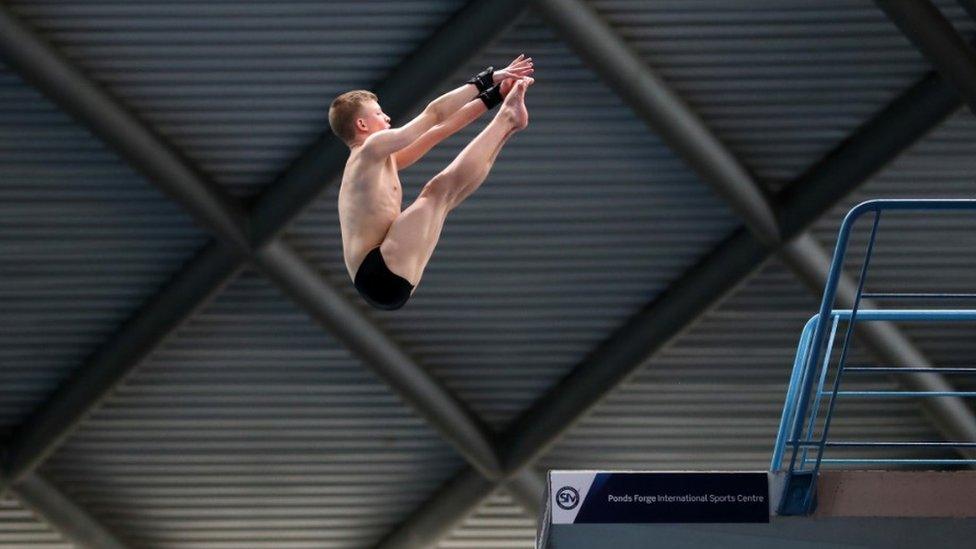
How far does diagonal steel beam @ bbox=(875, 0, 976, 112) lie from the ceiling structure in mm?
26

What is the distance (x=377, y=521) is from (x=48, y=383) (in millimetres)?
4255

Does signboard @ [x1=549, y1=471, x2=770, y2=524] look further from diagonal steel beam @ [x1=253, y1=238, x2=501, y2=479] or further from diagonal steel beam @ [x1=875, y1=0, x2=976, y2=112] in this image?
diagonal steel beam @ [x1=253, y1=238, x2=501, y2=479]

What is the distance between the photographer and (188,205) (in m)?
15.3

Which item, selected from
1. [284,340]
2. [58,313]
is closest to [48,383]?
[58,313]

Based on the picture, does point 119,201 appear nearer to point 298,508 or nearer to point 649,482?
point 298,508

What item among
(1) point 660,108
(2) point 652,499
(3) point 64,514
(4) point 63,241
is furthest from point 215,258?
(2) point 652,499

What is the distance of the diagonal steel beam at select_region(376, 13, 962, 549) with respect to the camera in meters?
14.9

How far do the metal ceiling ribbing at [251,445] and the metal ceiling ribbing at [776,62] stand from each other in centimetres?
489

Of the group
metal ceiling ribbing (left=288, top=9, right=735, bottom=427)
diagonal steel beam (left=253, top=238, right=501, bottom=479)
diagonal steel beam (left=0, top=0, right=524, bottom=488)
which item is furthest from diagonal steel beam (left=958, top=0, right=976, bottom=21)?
diagonal steel beam (left=253, top=238, right=501, bottom=479)

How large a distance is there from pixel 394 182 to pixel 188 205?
5944 millimetres

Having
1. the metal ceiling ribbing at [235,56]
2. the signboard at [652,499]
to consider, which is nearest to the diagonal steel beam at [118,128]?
the metal ceiling ribbing at [235,56]

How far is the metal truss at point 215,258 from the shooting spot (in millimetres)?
14266

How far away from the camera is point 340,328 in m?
16.4

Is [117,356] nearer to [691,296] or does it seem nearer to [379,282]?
[691,296]
